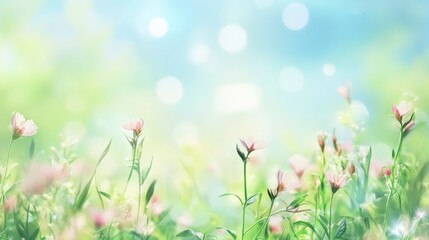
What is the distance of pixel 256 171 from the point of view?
46.7 inches

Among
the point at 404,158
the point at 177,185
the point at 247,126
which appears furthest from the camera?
the point at 247,126

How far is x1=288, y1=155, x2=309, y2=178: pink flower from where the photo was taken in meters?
0.89

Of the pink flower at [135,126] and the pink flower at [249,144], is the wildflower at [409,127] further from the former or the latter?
the pink flower at [135,126]

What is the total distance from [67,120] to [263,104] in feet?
2.17

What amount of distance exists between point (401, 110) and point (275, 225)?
9.1 inches

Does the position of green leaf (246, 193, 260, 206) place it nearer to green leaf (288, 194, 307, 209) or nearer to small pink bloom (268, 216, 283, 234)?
green leaf (288, 194, 307, 209)

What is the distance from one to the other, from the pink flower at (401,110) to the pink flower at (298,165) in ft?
0.67

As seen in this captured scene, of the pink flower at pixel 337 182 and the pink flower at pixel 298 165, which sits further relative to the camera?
the pink flower at pixel 298 165

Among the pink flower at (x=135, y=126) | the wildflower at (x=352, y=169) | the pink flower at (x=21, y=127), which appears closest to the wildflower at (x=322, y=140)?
the wildflower at (x=352, y=169)

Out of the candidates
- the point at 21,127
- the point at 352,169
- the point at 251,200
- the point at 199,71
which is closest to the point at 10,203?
the point at 21,127

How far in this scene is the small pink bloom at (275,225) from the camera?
82cm

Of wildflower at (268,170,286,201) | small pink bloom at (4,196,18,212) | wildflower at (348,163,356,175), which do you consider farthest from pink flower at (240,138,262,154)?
small pink bloom at (4,196,18,212)

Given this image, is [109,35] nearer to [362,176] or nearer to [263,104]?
[263,104]

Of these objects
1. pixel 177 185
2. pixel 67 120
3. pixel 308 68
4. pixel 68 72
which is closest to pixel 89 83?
pixel 68 72
